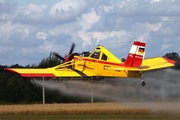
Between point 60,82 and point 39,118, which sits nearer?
point 39,118

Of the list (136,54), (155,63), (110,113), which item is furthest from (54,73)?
(110,113)

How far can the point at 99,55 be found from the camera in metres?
52.5

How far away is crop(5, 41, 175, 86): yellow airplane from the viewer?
50.3m

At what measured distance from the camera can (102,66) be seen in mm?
52438

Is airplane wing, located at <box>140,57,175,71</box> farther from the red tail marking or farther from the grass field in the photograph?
the grass field

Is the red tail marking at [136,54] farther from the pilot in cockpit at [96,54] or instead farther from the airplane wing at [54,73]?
the airplane wing at [54,73]

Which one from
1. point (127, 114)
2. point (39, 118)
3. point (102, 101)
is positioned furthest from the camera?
point (102, 101)

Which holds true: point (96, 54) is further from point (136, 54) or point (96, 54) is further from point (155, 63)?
point (155, 63)

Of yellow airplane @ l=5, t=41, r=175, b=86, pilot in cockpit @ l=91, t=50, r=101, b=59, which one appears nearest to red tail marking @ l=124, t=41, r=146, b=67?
yellow airplane @ l=5, t=41, r=175, b=86

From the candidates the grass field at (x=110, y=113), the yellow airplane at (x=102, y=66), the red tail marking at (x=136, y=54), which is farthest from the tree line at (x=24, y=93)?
the grass field at (x=110, y=113)

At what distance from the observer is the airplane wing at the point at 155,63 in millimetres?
49875

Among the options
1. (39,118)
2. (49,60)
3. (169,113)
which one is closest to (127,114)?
(169,113)

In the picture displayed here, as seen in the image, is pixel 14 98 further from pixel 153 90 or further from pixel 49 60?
pixel 153 90

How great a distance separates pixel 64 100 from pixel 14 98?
5943 mm
